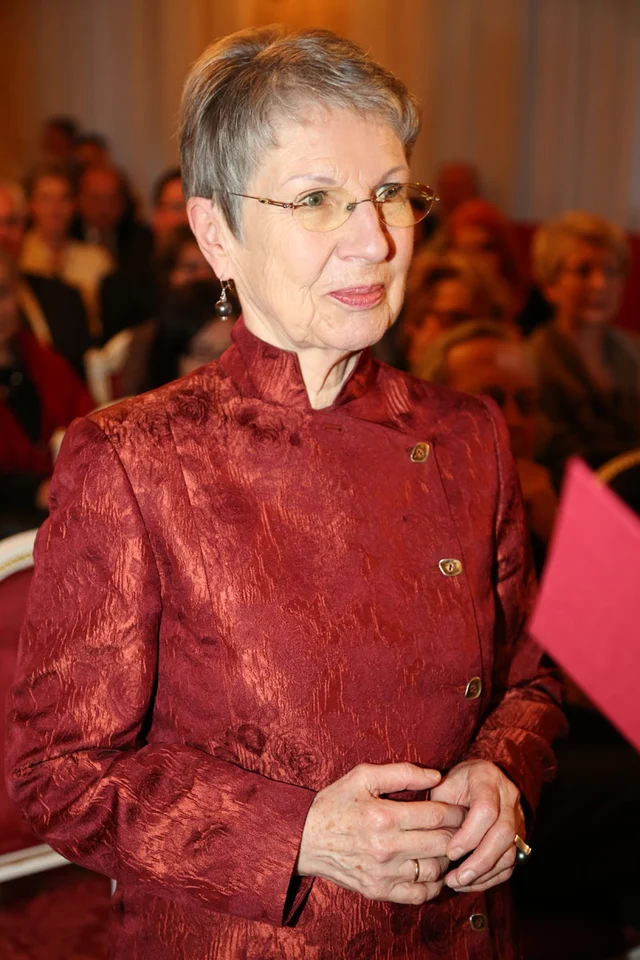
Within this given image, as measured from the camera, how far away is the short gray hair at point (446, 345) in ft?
8.98

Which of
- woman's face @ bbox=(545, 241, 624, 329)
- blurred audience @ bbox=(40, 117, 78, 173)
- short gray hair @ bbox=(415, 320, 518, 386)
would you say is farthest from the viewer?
blurred audience @ bbox=(40, 117, 78, 173)

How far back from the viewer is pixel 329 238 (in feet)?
3.83

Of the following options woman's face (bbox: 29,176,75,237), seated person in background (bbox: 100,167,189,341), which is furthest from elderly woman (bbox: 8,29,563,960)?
woman's face (bbox: 29,176,75,237)

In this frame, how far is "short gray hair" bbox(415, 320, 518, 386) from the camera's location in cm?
274

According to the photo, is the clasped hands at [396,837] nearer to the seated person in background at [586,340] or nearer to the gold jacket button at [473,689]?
the gold jacket button at [473,689]

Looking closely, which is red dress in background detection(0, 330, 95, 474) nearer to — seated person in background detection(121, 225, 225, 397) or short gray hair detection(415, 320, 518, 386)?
seated person in background detection(121, 225, 225, 397)

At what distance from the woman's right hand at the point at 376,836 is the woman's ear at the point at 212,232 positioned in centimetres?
56

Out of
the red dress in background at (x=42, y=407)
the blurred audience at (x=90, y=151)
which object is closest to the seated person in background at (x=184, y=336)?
the red dress in background at (x=42, y=407)

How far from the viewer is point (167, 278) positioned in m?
3.70

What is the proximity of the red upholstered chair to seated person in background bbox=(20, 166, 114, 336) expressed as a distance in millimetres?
3888

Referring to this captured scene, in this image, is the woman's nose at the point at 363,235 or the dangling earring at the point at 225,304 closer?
the woman's nose at the point at 363,235

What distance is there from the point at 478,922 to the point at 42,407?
2.46 m

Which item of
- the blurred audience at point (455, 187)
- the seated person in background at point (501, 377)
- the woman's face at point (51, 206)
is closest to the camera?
the seated person in background at point (501, 377)

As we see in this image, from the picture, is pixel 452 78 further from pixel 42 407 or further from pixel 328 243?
pixel 328 243
